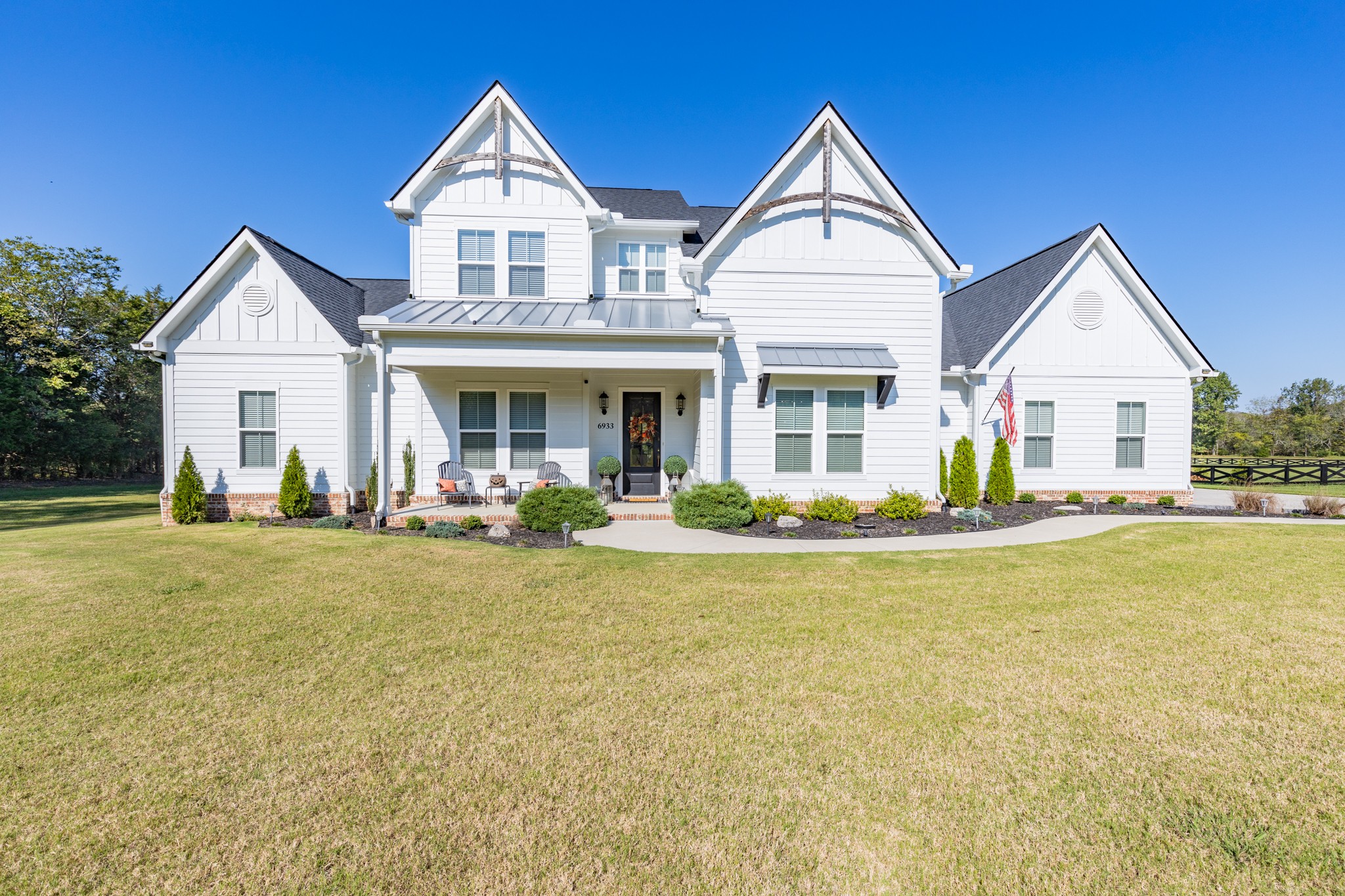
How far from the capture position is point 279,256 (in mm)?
13094

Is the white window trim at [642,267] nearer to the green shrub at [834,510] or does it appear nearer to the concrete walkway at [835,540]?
the concrete walkway at [835,540]

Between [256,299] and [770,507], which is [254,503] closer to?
[256,299]

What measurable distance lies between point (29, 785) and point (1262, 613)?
1037 cm

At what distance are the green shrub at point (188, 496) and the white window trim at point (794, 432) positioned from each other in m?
12.9

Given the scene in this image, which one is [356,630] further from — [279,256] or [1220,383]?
[1220,383]

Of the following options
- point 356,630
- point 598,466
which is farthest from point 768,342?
point 356,630

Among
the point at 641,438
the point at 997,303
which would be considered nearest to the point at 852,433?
the point at 641,438

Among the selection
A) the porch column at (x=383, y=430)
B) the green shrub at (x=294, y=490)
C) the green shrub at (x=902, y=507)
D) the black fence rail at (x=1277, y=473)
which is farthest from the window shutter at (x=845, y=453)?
the black fence rail at (x=1277, y=473)

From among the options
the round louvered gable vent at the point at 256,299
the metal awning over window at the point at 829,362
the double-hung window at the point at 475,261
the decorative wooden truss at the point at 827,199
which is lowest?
the metal awning over window at the point at 829,362

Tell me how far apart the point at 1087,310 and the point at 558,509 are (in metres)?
14.7

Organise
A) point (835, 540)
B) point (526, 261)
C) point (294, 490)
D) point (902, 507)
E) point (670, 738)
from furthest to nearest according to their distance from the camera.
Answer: point (526, 261), point (294, 490), point (902, 507), point (835, 540), point (670, 738)

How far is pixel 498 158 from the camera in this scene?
1341 centimetres

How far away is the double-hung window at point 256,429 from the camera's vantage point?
1302cm

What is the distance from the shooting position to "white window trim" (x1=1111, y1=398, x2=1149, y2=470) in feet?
49.0
